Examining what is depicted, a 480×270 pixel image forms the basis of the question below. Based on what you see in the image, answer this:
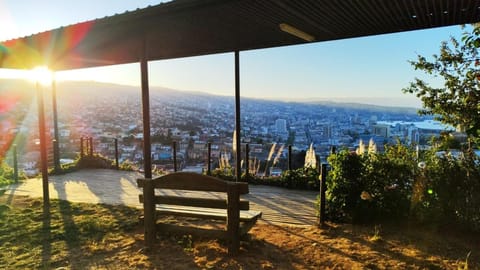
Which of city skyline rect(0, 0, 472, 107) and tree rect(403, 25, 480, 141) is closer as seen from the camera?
tree rect(403, 25, 480, 141)

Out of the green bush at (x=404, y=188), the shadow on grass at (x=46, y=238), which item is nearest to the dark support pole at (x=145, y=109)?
the shadow on grass at (x=46, y=238)

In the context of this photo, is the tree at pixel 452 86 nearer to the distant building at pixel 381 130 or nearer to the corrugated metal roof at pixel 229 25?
Result: the distant building at pixel 381 130

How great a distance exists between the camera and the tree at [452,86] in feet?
15.0

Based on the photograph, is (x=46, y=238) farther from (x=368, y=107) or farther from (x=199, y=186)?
(x=368, y=107)

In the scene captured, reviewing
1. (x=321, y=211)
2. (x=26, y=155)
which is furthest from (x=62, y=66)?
(x=321, y=211)

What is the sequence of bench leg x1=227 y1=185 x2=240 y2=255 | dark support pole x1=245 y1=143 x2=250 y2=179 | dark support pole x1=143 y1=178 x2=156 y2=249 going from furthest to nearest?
dark support pole x1=245 y1=143 x2=250 y2=179 < dark support pole x1=143 y1=178 x2=156 y2=249 < bench leg x1=227 y1=185 x2=240 y2=255

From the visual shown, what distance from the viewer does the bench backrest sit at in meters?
3.10

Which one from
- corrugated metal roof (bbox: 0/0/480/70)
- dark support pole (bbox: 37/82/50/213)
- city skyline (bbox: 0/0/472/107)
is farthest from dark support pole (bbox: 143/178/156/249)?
dark support pole (bbox: 37/82/50/213)

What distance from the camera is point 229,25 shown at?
13.1 ft

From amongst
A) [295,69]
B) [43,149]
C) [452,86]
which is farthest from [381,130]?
[43,149]

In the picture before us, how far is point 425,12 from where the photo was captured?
350 cm

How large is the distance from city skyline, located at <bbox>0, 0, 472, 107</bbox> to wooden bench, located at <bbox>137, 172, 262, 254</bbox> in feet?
8.46

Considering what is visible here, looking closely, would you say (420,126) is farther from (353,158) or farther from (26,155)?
(26,155)

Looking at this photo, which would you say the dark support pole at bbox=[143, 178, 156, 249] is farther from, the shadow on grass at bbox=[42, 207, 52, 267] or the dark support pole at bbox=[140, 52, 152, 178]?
the shadow on grass at bbox=[42, 207, 52, 267]
